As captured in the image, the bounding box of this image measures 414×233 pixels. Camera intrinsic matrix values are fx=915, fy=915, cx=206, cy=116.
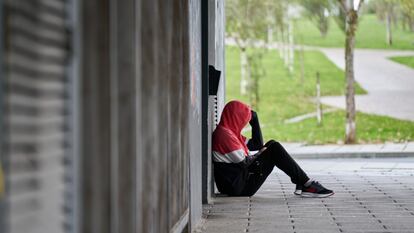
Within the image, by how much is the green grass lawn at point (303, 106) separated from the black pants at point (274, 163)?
14720mm

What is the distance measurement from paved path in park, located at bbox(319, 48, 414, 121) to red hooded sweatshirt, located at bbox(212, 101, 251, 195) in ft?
73.2

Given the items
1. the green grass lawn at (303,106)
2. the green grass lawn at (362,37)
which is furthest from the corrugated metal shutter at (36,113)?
the green grass lawn at (362,37)

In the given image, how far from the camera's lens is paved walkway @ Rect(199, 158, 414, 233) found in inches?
324

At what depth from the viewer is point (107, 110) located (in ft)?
12.7

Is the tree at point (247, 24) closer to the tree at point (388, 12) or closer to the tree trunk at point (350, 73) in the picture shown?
the tree trunk at point (350, 73)

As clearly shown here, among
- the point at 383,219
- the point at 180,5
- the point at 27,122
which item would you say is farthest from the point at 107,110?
the point at 383,219

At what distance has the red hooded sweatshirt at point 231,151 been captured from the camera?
35.2ft

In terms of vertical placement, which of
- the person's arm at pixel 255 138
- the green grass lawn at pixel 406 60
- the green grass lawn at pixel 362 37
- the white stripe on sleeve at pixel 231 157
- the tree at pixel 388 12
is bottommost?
the white stripe on sleeve at pixel 231 157

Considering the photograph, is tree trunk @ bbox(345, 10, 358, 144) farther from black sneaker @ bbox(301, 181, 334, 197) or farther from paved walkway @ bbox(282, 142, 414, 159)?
black sneaker @ bbox(301, 181, 334, 197)

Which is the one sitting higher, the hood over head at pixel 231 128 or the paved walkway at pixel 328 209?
the hood over head at pixel 231 128

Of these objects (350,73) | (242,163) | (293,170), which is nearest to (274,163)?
(293,170)

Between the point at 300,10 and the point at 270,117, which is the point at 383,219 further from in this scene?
the point at 300,10

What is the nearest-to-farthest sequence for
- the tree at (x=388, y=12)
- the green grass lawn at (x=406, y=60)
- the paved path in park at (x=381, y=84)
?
the paved path in park at (x=381, y=84)
the green grass lawn at (x=406, y=60)
the tree at (x=388, y=12)

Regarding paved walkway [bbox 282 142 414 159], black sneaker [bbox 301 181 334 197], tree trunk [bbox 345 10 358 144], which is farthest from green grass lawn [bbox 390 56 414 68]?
black sneaker [bbox 301 181 334 197]
